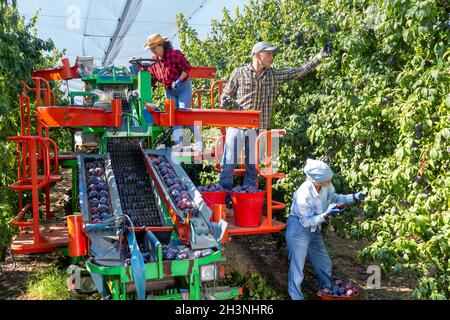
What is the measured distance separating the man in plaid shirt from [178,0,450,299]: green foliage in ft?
1.10

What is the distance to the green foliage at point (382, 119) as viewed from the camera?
424 cm

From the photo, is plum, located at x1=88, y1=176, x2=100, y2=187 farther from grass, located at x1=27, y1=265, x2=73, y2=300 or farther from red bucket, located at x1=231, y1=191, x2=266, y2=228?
red bucket, located at x1=231, y1=191, x2=266, y2=228

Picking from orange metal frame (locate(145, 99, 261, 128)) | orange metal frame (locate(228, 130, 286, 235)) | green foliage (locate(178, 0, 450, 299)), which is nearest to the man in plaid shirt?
green foliage (locate(178, 0, 450, 299))

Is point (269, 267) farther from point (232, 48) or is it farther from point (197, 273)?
point (232, 48)

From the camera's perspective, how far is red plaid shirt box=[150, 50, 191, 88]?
6.95 metres

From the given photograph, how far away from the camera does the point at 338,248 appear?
802 centimetres

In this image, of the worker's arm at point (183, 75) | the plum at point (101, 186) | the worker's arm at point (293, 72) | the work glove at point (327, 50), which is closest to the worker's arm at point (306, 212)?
the worker's arm at point (293, 72)

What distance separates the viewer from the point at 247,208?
17.7ft

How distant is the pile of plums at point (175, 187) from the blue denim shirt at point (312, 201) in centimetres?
112

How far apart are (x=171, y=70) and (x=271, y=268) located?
3017mm

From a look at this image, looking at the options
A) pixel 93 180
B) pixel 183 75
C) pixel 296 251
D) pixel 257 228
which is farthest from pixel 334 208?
pixel 183 75

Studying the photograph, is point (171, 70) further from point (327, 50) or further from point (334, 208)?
point (334, 208)

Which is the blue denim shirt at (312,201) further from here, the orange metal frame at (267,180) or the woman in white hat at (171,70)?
the woman in white hat at (171,70)
